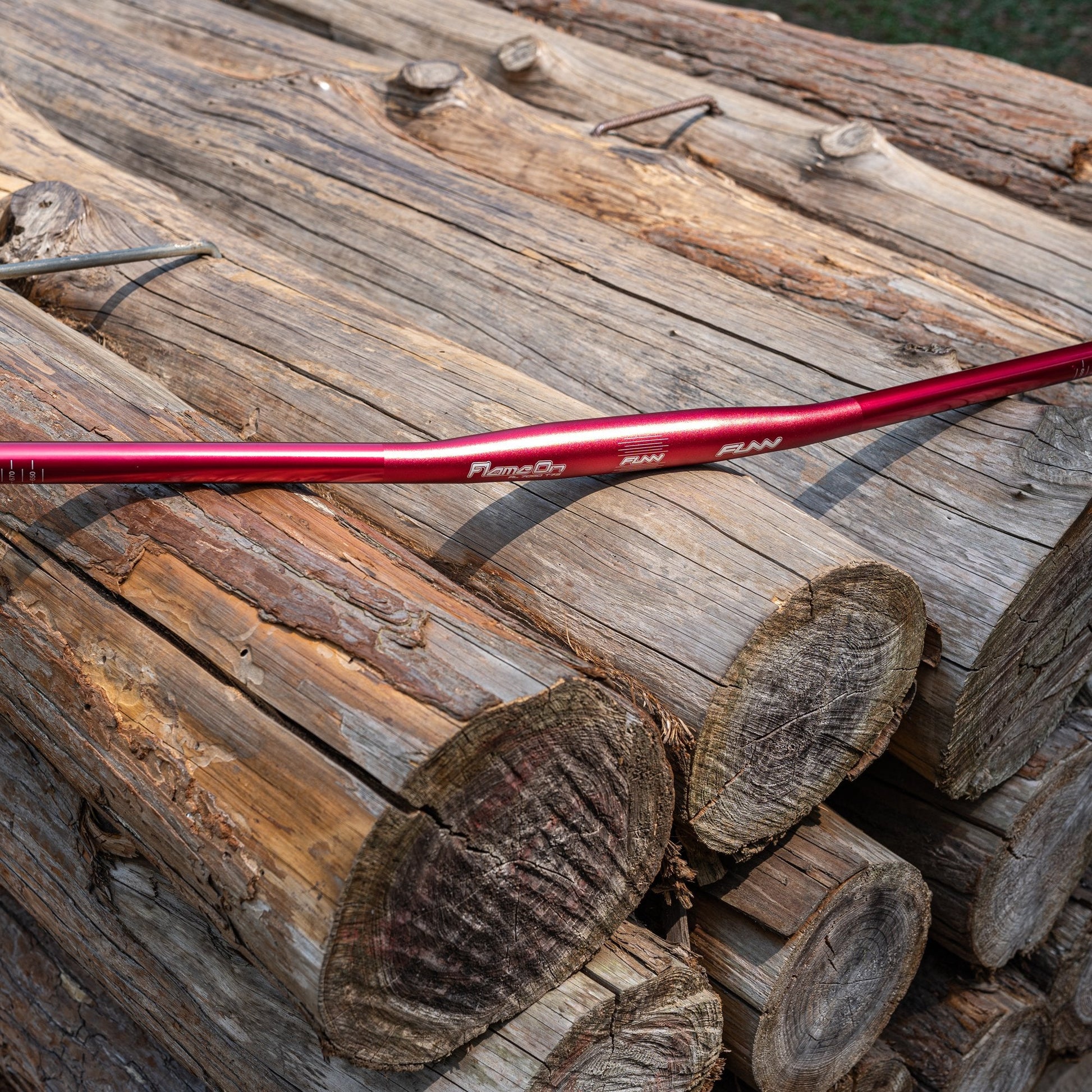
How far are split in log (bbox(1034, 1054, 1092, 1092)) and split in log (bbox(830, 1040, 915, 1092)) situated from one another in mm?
733

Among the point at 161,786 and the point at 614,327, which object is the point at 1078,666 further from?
the point at 161,786

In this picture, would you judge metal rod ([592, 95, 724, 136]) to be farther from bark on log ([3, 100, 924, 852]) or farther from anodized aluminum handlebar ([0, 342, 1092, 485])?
anodized aluminum handlebar ([0, 342, 1092, 485])

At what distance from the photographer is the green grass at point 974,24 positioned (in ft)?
22.9

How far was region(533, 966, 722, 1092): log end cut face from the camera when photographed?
1453mm

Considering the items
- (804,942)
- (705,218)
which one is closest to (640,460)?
(804,942)

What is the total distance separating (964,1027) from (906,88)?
2646mm

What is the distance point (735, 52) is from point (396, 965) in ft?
10.5

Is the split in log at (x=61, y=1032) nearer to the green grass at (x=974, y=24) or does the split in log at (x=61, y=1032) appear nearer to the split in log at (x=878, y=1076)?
the split in log at (x=878, y=1076)

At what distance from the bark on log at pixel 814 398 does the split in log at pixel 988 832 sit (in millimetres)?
67

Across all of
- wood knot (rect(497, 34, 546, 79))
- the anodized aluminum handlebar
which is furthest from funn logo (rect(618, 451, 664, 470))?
wood knot (rect(497, 34, 546, 79))

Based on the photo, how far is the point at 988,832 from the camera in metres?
2.08

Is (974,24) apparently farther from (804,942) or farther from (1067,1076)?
(804,942)

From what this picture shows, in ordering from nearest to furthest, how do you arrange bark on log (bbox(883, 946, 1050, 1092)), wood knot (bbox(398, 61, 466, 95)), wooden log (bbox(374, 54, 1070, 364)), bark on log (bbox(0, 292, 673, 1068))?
bark on log (bbox(0, 292, 673, 1068))
bark on log (bbox(883, 946, 1050, 1092))
wooden log (bbox(374, 54, 1070, 364))
wood knot (bbox(398, 61, 466, 95))

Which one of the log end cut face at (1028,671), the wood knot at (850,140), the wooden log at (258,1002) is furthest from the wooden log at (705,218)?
the wooden log at (258,1002)
